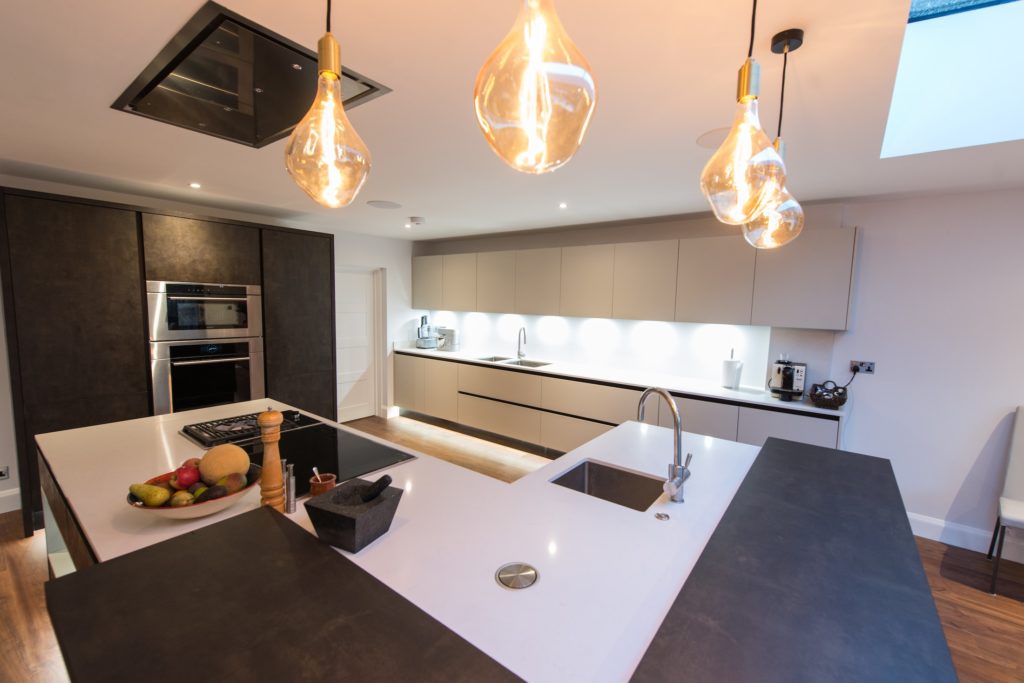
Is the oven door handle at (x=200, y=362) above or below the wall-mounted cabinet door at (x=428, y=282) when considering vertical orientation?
below

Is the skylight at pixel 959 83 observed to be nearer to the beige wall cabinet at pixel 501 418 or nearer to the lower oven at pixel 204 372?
the beige wall cabinet at pixel 501 418

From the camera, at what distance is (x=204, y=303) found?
11.4 feet

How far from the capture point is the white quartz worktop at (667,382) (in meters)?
3.05

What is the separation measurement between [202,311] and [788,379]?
4.63 meters

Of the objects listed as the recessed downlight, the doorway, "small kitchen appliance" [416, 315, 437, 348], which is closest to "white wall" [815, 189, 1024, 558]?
the recessed downlight

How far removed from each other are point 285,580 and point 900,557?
1.55 meters

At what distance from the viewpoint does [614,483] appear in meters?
1.89

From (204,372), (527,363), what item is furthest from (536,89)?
(527,363)

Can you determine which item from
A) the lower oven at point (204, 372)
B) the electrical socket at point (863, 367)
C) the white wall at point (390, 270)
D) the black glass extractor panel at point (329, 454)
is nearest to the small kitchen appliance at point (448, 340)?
the white wall at point (390, 270)

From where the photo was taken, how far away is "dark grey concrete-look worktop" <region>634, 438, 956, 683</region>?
773 mm

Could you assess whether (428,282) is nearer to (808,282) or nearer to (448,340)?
(448,340)

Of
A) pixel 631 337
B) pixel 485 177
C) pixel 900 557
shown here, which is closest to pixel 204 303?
pixel 485 177

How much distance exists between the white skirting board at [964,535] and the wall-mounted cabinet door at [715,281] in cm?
176

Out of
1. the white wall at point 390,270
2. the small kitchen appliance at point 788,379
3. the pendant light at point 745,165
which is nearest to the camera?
the pendant light at point 745,165
